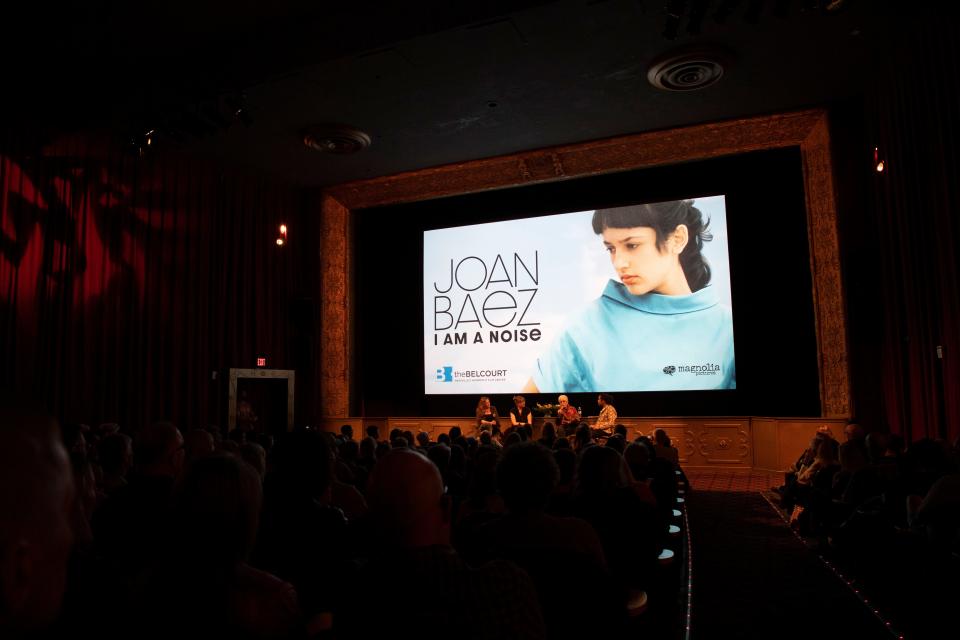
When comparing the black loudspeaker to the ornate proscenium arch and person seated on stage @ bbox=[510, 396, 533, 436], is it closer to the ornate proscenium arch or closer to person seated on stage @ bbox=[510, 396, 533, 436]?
the ornate proscenium arch

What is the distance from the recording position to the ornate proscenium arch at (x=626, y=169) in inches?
377

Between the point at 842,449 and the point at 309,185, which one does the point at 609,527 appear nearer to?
the point at 842,449

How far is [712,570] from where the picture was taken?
4.57 m

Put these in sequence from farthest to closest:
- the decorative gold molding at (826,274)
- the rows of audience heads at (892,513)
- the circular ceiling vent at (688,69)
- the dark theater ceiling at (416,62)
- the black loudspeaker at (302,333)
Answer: the black loudspeaker at (302,333) → the decorative gold molding at (826,274) → the circular ceiling vent at (688,69) → the dark theater ceiling at (416,62) → the rows of audience heads at (892,513)

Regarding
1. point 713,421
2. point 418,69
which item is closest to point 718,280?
point 713,421

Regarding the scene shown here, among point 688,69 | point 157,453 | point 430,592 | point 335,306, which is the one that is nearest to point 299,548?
point 430,592

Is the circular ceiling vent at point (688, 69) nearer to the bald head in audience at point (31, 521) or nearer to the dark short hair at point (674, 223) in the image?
the dark short hair at point (674, 223)

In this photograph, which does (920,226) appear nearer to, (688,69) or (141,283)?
(688,69)

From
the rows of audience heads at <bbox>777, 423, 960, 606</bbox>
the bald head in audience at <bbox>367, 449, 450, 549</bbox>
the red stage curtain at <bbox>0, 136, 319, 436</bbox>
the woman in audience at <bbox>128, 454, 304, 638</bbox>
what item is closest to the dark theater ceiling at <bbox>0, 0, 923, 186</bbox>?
the red stage curtain at <bbox>0, 136, 319, 436</bbox>

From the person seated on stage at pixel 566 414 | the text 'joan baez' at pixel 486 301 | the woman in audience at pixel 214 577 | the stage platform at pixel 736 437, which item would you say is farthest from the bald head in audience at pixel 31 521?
the text 'joan baez' at pixel 486 301

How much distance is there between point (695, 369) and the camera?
34.2 ft

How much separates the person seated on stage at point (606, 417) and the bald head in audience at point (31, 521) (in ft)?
30.9

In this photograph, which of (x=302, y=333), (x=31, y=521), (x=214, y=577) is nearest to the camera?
(x=31, y=521)

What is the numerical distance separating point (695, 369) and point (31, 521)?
10613 millimetres
